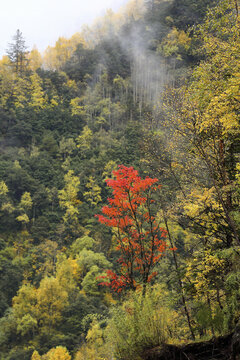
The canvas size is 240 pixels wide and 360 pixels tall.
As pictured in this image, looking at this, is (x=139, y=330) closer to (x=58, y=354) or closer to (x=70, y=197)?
(x=58, y=354)

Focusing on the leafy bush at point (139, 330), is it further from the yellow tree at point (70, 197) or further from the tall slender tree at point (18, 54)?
the tall slender tree at point (18, 54)

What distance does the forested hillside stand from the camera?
455cm

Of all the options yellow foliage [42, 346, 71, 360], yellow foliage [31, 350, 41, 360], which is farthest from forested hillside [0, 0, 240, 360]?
yellow foliage [31, 350, 41, 360]

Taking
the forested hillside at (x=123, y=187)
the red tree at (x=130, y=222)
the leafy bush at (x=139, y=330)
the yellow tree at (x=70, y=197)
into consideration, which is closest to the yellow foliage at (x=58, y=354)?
the forested hillside at (x=123, y=187)

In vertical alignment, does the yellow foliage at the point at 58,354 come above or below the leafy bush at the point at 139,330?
below

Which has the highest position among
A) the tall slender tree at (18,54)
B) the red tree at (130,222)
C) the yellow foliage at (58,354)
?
the tall slender tree at (18,54)

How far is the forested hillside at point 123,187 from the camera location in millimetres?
4551

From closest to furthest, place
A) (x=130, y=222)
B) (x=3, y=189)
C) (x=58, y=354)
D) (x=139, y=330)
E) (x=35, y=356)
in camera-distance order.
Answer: (x=139, y=330) → (x=130, y=222) → (x=58, y=354) → (x=35, y=356) → (x=3, y=189)

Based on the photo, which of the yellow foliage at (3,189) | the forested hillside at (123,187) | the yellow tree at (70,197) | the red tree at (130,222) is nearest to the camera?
the forested hillside at (123,187)

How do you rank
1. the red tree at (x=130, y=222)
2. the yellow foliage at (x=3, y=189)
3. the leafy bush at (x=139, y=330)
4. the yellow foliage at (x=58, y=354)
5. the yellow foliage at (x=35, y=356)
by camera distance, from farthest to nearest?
the yellow foliage at (x=3, y=189)
the yellow foliage at (x=35, y=356)
the yellow foliage at (x=58, y=354)
the red tree at (x=130, y=222)
the leafy bush at (x=139, y=330)

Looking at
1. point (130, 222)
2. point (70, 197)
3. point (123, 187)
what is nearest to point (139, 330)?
point (130, 222)

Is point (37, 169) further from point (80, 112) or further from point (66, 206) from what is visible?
point (80, 112)

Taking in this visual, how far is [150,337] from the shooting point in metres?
3.83

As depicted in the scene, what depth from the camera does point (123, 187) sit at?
6.29 m
